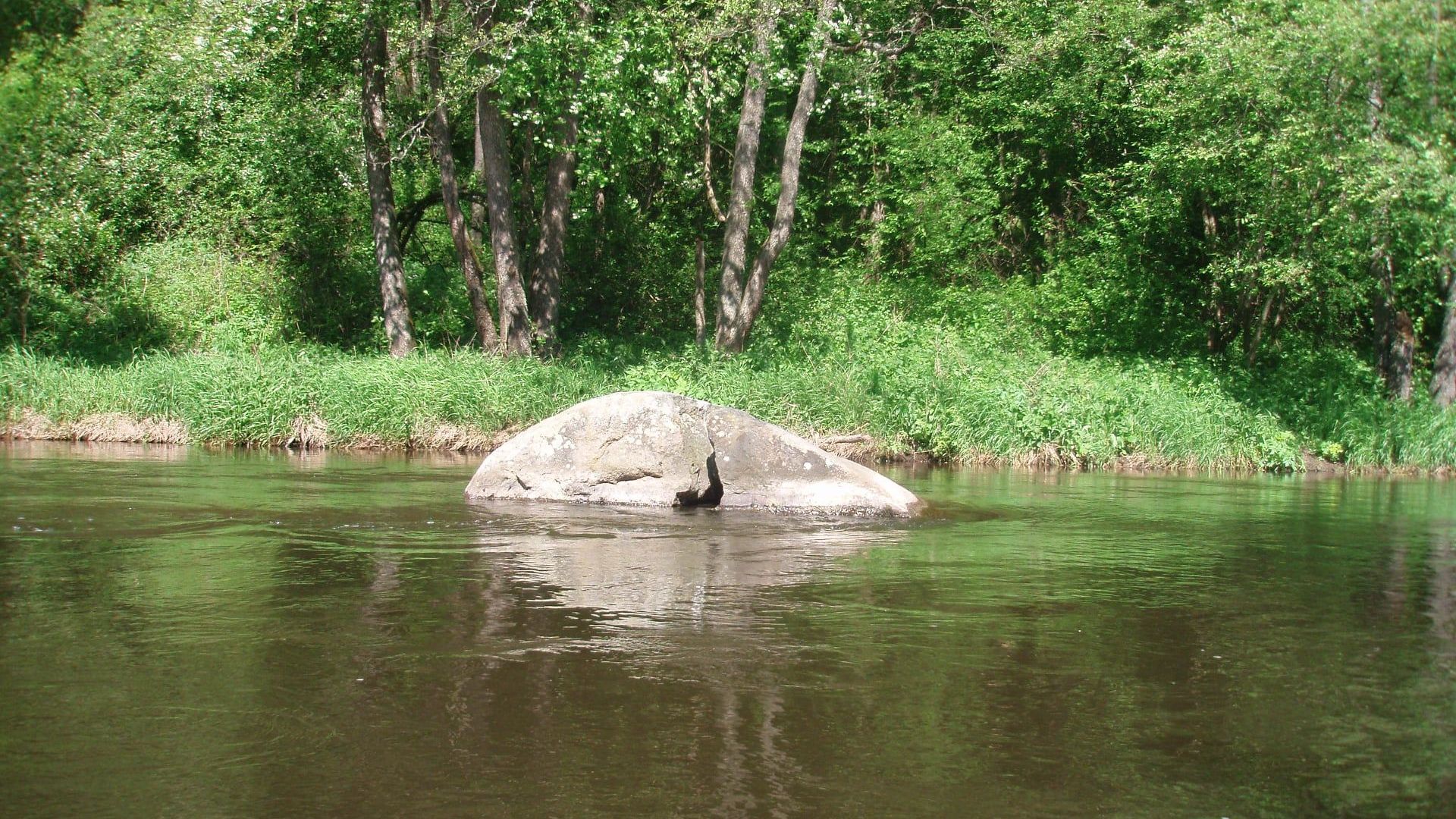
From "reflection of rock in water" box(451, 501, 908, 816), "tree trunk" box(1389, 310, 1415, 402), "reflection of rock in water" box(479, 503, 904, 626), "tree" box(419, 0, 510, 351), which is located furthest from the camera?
"tree trunk" box(1389, 310, 1415, 402)

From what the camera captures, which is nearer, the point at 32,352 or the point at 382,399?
the point at 382,399

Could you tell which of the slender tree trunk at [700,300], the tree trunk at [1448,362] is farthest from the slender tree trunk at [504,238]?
the tree trunk at [1448,362]

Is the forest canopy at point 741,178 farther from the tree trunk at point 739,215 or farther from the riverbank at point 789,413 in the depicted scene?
the riverbank at point 789,413

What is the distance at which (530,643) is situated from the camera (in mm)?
7781

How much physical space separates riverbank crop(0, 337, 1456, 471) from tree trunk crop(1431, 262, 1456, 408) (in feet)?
5.39

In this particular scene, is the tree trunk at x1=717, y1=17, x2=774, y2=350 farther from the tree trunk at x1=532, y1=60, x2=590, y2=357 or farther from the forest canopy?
the tree trunk at x1=532, y1=60, x2=590, y2=357

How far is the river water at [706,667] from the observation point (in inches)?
220

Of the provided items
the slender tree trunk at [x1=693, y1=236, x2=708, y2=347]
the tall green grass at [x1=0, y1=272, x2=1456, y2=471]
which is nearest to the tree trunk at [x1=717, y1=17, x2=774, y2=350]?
the slender tree trunk at [x1=693, y1=236, x2=708, y2=347]

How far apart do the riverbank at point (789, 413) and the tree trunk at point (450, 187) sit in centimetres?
336

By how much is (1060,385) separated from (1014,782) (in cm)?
1686

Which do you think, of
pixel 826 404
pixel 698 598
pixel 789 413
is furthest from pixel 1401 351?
pixel 698 598

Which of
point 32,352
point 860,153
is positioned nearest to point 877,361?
point 860,153

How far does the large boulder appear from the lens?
1409 centimetres

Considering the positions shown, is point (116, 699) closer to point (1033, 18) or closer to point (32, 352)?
point (32, 352)
